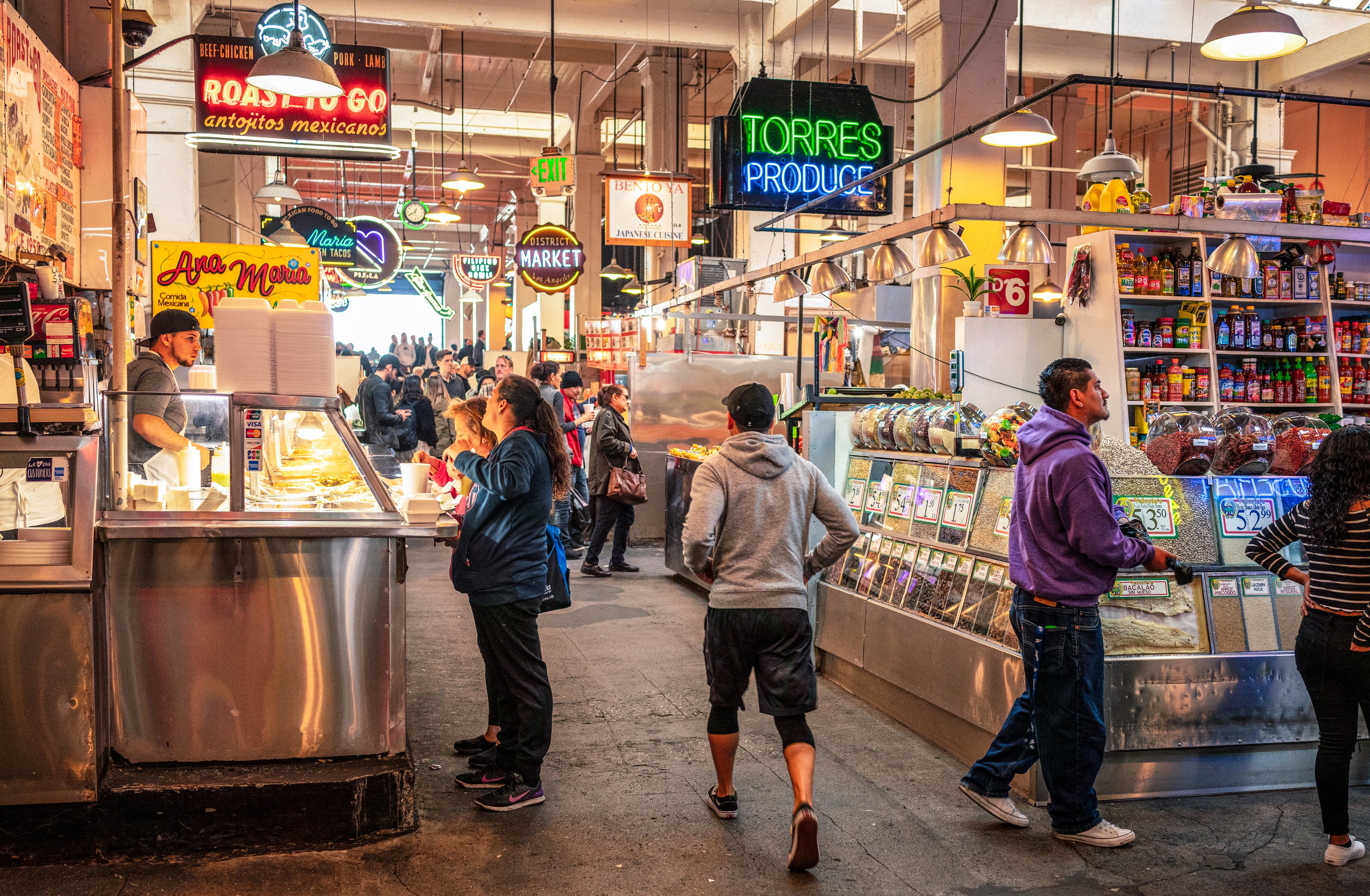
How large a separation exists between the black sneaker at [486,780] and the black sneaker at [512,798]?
5.5 inches

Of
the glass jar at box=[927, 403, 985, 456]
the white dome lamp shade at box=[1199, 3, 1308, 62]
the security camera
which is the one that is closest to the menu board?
the security camera

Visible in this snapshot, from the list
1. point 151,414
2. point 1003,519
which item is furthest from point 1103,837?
point 151,414

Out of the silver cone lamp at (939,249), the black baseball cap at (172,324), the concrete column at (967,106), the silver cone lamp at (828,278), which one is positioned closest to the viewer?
the black baseball cap at (172,324)

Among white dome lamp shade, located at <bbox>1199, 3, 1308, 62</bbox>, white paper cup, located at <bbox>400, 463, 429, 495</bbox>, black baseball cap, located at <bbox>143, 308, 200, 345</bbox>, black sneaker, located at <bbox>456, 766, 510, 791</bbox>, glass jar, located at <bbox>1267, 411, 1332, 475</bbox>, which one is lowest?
black sneaker, located at <bbox>456, 766, 510, 791</bbox>

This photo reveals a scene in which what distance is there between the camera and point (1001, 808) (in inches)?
169

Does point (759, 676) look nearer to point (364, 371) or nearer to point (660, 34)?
point (660, 34)

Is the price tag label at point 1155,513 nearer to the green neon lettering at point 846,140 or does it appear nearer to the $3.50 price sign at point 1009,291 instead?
the $3.50 price sign at point 1009,291

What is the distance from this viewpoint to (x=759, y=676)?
13.4ft

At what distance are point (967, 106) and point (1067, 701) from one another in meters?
8.17

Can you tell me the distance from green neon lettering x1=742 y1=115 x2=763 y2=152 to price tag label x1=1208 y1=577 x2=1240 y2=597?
636 centimetres

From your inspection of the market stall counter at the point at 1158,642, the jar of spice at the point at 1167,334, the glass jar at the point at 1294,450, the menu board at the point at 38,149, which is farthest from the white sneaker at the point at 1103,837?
the menu board at the point at 38,149

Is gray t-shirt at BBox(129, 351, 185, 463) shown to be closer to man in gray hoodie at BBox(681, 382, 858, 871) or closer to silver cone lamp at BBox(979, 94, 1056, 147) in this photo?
man in gray hoodie at BBox(681, 382, 858, 871)

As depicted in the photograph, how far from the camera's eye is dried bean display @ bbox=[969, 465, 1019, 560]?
16.3ft

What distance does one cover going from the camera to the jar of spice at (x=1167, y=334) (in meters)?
8.00
